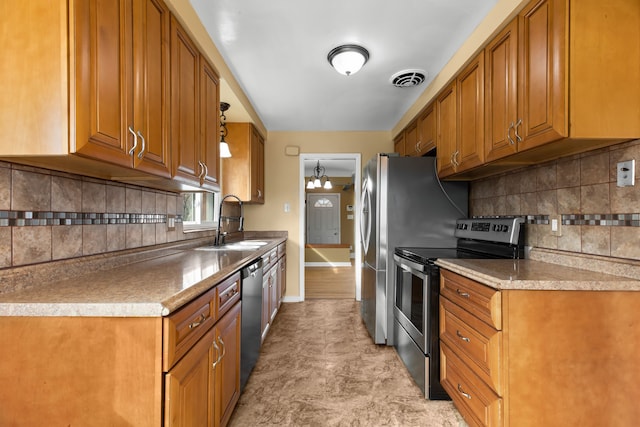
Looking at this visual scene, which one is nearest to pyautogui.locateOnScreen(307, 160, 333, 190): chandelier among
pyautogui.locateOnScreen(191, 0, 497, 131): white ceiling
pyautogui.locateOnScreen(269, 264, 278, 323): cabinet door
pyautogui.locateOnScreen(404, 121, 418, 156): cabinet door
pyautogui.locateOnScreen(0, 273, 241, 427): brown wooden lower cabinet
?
pyautogui.locateOnScreen(404, 121, 418, 156): cabinet door

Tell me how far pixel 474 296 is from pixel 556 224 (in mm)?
722

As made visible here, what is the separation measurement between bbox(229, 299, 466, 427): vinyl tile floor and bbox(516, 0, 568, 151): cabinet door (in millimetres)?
1602

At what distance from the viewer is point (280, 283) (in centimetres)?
369

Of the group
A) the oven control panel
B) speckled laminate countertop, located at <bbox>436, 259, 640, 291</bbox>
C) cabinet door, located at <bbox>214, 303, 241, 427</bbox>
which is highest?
the oven control panel

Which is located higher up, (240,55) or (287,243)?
(240,55)

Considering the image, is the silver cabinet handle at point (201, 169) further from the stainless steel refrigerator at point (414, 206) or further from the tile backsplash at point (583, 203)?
the tile backsplash at point (583, 203)

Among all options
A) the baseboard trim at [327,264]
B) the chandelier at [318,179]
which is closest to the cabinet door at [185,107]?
the chandelier at [318,179]

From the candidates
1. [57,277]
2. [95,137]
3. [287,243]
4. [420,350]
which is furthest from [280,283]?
[95,137]

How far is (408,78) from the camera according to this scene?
2.71 m

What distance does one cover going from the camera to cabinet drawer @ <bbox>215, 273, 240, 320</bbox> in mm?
1478

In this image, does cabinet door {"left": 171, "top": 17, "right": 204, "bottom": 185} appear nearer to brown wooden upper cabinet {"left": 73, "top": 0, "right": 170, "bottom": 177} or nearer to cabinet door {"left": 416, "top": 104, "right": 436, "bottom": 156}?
brown wooden upper cabinet {"left": 73, "top": 0, "right": 170, "bottom": 177}

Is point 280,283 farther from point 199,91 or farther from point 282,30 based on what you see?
point 282,30

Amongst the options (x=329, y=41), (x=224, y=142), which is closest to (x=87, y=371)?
(x=329, y=41)

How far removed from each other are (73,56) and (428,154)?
2.84 metres
